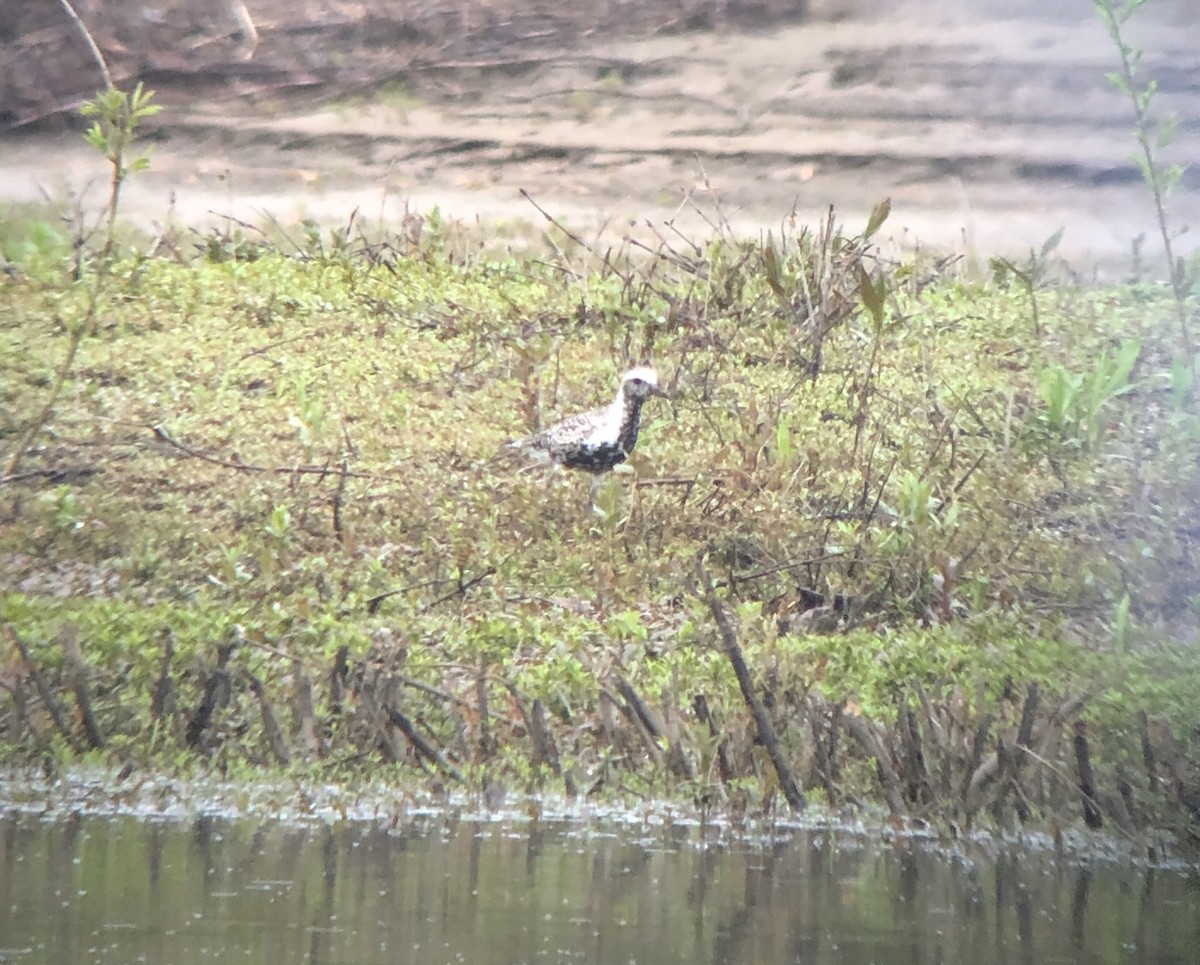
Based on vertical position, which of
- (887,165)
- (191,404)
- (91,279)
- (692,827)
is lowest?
(692,827)

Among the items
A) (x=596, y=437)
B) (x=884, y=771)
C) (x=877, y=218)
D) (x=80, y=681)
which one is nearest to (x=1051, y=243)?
(x=877, y=218)

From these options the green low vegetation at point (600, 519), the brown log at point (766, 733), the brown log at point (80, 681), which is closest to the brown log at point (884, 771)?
the green low vegetation at point (600, 519)

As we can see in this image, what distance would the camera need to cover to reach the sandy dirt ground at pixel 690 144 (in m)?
3.53

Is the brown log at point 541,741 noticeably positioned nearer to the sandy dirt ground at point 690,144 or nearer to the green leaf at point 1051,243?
the sandy dirt ground at point 690,144

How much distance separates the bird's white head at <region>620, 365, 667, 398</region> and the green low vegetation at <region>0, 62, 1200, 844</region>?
66 millimetres

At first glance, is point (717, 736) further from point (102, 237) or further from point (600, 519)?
point (102, 237)

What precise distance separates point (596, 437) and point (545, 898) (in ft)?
3.68

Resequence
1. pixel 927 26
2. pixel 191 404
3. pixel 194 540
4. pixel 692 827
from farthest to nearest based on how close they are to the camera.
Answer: pixel 927 26 → pixel 191 404 → pixel 194 540 → pixel 692 827

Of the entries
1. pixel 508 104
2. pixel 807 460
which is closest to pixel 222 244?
pixel 508 104

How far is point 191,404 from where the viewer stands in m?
3.25

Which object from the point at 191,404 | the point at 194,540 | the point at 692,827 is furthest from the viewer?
the point at 191,404

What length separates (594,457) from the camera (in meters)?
3.09

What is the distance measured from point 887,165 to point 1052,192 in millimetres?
323

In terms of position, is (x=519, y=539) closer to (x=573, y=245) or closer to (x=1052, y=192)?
(x=573, y=245)
